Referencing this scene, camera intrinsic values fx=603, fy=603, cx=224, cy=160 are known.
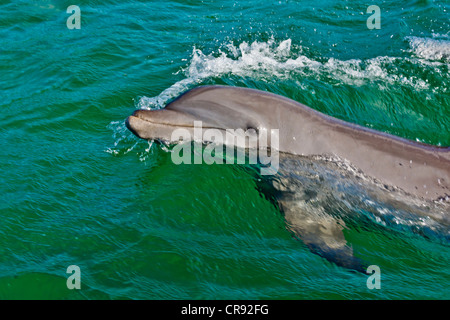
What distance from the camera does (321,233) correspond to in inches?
372

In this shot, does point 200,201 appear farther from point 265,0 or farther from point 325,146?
point 265,0

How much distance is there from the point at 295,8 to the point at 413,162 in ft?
27.7

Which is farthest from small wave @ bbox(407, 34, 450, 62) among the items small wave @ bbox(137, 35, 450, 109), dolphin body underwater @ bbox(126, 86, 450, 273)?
dolphin body underwater @ bbox(126, 86, 450, 273)

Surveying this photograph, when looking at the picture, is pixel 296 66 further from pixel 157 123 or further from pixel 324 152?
A: pixel 157 123

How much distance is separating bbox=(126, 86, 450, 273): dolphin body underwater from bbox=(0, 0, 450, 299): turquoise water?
1.43 feet

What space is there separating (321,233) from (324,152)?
1.28 m

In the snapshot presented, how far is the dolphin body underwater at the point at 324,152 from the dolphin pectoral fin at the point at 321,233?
0.02 meters

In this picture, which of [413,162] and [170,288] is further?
[413,162]

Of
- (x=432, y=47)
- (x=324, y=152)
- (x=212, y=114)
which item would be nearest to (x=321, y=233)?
(x=324, y=152)

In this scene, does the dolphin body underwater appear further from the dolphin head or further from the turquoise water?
the turquoise water

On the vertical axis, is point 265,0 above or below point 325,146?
above
